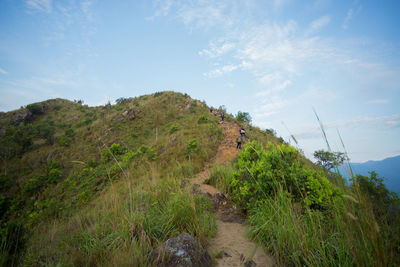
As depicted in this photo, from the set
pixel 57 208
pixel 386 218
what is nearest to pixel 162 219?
pixel 386 218

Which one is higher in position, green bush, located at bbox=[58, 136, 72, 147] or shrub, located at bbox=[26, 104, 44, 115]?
shrub, located at bbox=[26, 104, 44, 115]

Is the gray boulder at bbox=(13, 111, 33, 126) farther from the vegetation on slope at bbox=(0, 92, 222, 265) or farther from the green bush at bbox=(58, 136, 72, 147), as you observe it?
the green bush at bbox=(58, 136, 72, 147)

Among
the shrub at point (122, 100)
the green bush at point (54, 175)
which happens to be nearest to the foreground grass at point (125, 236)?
the green bush at point (54, 175)

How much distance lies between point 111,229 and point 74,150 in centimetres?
2226

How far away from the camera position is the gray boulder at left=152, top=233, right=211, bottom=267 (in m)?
2.09

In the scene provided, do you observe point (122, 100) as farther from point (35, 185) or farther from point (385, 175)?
point (385, 175)

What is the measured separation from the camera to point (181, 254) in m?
2.16

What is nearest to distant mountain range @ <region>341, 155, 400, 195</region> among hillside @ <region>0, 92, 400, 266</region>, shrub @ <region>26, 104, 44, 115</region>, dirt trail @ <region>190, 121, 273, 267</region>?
hillside @ <region>0, 92, 400, 266</region>

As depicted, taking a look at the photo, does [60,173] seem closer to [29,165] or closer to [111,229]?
[29,165]

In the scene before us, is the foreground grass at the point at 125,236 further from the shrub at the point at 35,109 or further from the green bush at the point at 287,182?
the shrub at the point at 35,109

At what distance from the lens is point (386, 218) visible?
1.55 meters

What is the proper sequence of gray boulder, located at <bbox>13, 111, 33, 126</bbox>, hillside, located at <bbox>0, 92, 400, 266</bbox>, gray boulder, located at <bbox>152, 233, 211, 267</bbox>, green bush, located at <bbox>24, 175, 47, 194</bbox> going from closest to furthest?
hillside, located at <bbox>0, 92, 400, 266</bbox> < gray boulder, located at <bbox>152, 233, 211, 267</bbox> < green bush, located at <bbox>24, 175, 47, 194</bbox> < gray boulder, located at <bbox>13, 111, 33, 126</bbox>

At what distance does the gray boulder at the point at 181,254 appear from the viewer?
2.09m

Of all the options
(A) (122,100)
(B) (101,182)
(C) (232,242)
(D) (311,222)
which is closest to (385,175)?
(D) (311,222)
